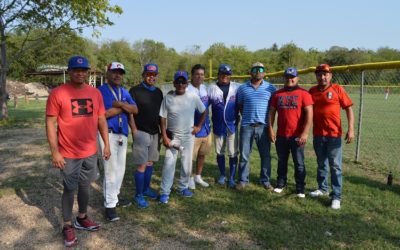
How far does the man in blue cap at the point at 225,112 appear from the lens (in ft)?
18.8

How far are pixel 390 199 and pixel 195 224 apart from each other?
2884 mm

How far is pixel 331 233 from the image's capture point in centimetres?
407

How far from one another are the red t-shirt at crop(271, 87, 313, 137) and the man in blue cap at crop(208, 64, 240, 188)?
0.76 m

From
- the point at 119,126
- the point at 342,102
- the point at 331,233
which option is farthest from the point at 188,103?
the point at 331,233

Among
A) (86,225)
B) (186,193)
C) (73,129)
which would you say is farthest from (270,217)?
(73,129)

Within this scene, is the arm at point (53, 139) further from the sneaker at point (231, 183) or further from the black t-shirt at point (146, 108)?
the sneaker at point (231, 183)

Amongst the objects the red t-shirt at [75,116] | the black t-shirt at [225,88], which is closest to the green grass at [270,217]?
the red t-shirt at [75,116]

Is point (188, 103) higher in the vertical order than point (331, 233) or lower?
higher

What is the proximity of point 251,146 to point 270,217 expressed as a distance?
141 cm

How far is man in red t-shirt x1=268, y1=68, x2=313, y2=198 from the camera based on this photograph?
508 centimetres

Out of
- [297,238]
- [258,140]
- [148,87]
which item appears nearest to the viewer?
[297,238]

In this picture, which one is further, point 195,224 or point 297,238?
point 195,224

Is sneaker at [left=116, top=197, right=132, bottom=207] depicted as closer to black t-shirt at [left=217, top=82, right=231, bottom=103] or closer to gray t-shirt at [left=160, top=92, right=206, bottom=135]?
gray t-shirt at [left=160, top=92, right=206, bottom=135]

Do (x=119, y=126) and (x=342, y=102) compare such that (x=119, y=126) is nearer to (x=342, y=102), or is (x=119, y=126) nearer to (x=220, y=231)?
(x=220, y=231)
